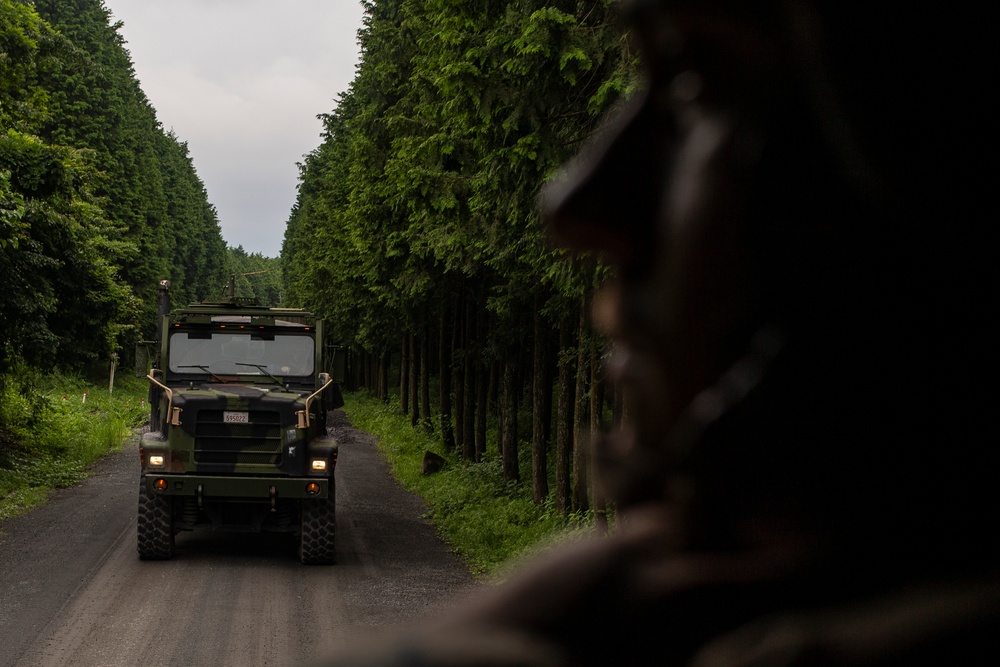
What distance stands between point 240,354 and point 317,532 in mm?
2568

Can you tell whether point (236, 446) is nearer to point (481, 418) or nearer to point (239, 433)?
point (239, 433)

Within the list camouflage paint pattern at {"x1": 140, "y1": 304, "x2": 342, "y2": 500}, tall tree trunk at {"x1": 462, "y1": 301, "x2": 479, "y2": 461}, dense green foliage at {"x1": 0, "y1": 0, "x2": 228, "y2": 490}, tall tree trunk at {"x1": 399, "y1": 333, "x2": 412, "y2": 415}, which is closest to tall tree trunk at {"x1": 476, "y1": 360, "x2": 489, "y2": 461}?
tall tree trunk at {"x1": 462, "y1": 301, "x2": 479, "y2": 461}

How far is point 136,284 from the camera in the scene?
2184 inches

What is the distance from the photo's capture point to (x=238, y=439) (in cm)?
1230

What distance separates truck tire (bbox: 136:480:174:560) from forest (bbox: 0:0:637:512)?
3658mm

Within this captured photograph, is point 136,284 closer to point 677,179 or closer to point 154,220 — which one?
point 154,220

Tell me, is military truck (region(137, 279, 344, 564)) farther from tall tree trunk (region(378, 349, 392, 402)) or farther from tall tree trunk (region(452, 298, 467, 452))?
tall tree trunk (region(378, 349, 392, 402))

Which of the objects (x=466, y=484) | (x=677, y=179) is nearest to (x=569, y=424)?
A: (x=466, y=484)

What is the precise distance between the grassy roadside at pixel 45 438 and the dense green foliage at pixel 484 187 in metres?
8.11

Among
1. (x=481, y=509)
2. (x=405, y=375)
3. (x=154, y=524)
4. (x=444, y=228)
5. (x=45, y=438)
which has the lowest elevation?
(x=481, y=509)

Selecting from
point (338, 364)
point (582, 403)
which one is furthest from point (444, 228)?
point (582, 403)

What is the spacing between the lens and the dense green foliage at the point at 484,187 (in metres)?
9.30

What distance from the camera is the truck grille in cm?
1223

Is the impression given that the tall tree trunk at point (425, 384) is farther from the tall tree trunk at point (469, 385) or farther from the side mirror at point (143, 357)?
the side mirror at point (143, 357)
